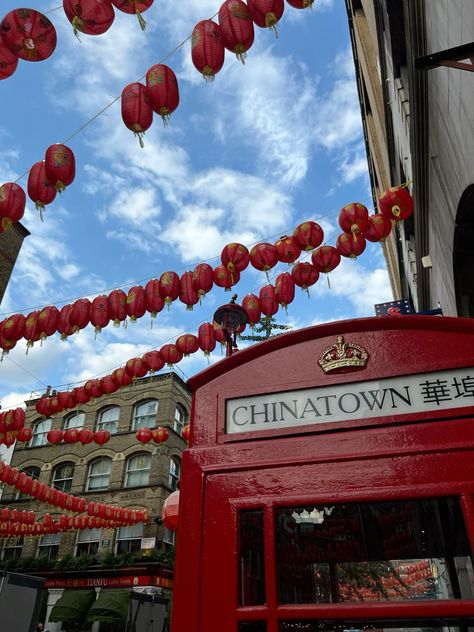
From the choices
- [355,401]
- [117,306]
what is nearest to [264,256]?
[117,306]

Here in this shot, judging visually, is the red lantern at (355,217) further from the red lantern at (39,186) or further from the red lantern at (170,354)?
the red lantern at (170,354)

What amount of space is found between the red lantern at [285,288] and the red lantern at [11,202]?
16.2 feet

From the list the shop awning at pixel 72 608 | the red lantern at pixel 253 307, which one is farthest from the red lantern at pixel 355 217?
the shop awning at pixel 72 608

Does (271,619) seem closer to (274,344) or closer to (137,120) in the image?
(274,344)

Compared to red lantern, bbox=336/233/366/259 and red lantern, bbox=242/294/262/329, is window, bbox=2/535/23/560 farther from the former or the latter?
red lantern, bbox=336/233/366/259

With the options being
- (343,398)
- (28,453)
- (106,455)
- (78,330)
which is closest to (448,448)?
(343,398)

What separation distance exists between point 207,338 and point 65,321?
10.0ft

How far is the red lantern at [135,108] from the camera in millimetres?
6176

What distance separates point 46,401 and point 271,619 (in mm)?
12326

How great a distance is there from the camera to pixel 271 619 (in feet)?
5.43

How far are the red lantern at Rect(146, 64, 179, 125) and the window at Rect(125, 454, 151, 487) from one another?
2020cm

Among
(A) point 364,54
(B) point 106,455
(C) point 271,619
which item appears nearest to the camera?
(C) point 271,619

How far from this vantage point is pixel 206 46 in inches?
227

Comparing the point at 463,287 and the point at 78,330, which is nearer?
the point at 463,287
